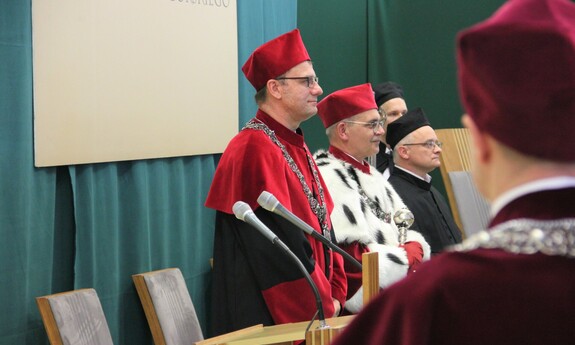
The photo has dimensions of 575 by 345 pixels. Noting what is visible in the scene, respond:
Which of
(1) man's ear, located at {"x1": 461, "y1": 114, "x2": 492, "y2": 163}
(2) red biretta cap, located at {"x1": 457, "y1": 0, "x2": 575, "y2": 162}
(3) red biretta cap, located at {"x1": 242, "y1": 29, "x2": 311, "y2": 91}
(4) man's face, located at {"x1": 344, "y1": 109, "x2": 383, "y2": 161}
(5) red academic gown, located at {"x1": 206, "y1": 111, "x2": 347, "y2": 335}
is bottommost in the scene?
(5) red academic gown, located at {"x1": 206, "y1": 111, "x2": 347, "y2": 335}

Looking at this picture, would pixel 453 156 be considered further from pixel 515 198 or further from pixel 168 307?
pixel 515 198

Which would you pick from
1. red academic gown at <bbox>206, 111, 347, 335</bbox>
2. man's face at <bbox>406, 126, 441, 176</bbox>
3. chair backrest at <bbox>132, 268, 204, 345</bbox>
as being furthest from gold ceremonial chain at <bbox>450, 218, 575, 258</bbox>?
man's face at <bbox>406, 126, 441, 176</bbox>

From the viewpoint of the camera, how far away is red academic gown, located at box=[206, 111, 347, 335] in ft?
10.5

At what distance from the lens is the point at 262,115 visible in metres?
3.46

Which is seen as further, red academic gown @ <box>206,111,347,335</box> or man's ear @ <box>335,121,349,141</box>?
man's ear @ <box>335,121,349,141</box>

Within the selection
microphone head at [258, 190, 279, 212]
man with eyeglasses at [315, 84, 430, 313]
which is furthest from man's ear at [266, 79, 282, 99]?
microphone head at [258, 190, 279, 212]

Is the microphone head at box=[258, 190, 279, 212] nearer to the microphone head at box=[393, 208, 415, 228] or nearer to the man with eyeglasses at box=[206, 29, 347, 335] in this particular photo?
the man with eyeglasses at box=[206, 29, 347, 335]

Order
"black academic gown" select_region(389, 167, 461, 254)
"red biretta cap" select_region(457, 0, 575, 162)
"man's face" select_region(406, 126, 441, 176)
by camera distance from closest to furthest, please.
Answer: "red biretta cap" select_region(457, 0, 575, 162) → "black academic gown" select_region(389, 167, 461, 254) → "man's face" select_region(406, 126, 441, 176)

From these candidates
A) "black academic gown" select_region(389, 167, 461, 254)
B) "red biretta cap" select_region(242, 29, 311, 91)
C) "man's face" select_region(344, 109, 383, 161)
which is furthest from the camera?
"black academic gown" select_region(389, 167, 461, 254)

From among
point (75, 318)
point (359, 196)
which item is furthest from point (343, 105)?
point (75, 318)

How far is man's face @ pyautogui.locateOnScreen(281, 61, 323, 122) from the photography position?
3.46 meters

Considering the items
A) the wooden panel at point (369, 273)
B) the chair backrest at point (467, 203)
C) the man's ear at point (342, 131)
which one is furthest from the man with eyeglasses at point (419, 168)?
the wooden panel at point (369, 273)

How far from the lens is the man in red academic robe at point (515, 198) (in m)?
0.93

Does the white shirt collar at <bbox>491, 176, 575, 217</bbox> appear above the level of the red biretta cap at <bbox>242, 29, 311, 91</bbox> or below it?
below
